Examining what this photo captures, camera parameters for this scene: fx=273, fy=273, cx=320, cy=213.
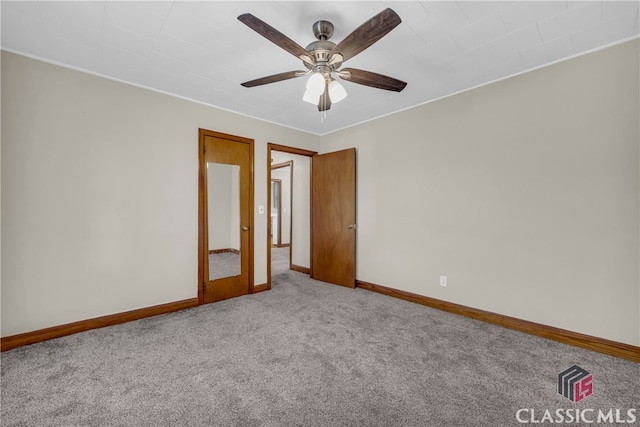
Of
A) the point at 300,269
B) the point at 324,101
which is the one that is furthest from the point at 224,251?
the point at 324,101

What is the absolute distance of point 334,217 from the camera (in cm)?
437

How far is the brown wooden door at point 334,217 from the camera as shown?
416cm

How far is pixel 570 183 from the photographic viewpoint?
242cm

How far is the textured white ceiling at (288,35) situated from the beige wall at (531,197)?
324 millimetres

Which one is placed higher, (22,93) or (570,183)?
(22,93)

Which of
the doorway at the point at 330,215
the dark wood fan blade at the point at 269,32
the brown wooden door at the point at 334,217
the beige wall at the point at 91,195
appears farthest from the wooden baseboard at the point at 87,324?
the dark wood fan blade at the point at 269,32

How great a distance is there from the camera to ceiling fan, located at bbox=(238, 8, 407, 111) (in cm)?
145

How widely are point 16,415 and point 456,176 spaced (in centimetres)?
400

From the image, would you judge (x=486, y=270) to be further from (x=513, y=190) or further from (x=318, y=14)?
(x=318, y=14)

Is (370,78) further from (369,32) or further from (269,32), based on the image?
(269,32)

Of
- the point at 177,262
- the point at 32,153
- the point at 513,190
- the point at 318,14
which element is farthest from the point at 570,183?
the point at 32,153

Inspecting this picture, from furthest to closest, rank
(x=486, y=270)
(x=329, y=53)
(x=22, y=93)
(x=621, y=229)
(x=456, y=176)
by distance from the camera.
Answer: (x=456, y=176)
(x=486, y=270)
(x=22, y=93)
(x=621, y=229)
(x=329, y=53)

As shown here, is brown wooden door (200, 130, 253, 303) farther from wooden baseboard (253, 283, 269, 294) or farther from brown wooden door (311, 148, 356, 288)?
brown wooden door (311, 148, 356, 288)

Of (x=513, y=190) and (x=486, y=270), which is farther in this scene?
(x=486, y=270)
